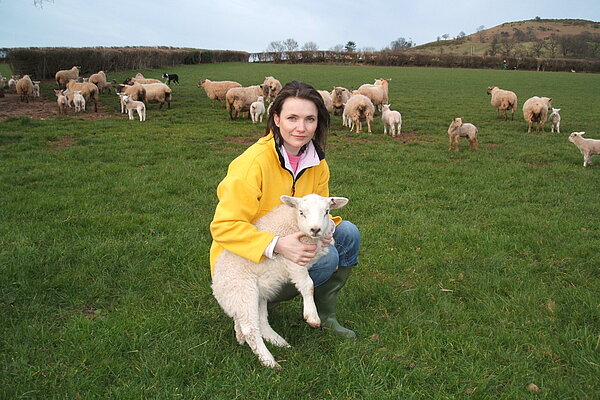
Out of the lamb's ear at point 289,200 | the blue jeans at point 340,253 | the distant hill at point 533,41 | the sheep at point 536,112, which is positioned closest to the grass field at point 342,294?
the blue jeans at point 340,253

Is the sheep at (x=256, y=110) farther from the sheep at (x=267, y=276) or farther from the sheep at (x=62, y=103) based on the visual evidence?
the sheep at (x=267, y=276)

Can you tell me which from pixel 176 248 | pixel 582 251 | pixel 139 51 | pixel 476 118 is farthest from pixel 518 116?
pixel 139 51

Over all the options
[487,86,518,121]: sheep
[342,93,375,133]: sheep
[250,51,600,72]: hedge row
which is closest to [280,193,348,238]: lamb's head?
[342,93,375,133]: sheep

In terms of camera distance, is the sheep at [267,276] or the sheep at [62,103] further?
the sheep at [62,103]

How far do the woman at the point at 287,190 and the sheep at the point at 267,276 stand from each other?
0.29ft

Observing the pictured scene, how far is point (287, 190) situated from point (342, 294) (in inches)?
53.0

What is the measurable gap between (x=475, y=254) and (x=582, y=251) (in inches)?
45.3

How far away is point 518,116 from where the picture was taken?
Result: 17.2m

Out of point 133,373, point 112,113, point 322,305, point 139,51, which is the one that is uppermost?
point 139,51

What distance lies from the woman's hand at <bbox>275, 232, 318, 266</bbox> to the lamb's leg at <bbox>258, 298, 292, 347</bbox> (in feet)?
1.40

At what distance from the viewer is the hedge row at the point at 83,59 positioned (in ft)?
78.0

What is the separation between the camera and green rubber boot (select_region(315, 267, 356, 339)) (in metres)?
3.21

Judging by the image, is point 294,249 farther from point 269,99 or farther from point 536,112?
point 269,99

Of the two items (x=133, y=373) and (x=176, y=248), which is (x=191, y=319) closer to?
(x=133, y=373)
